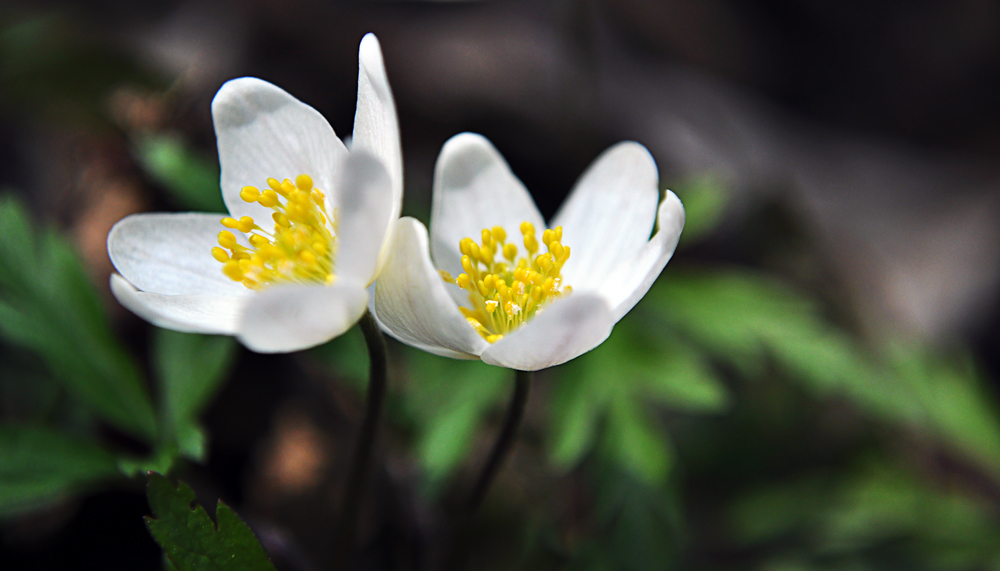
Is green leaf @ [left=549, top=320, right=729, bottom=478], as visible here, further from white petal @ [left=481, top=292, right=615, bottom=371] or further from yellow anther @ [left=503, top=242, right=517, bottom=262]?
white petal @ [left=481, top=292, right=615, bottom=371]

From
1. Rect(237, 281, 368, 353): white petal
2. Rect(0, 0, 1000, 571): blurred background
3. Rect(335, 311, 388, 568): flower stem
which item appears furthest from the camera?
Rect(0, 0, 1000, 571): blurred background

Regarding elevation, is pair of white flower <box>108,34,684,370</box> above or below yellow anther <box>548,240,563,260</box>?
below

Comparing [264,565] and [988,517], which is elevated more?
[988,517]

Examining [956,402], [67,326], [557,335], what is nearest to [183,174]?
[67,326]

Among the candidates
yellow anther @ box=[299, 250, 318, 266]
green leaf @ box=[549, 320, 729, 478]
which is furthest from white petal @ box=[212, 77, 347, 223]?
green leaf @ box=[549, 320, 729, 478]

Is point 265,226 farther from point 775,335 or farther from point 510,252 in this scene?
point 775,335

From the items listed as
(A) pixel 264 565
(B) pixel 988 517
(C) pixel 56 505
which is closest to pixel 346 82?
(C) pixel 56 505

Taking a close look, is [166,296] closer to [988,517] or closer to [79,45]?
[79,45]

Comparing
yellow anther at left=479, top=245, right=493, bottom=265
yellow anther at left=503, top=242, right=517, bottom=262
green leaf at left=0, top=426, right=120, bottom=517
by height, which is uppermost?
yellow anther at left=503, top=242, right=517, bottom=262
